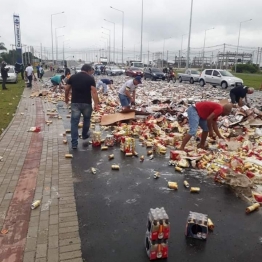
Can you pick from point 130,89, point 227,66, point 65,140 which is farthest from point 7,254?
point 227,66

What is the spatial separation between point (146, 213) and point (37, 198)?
66.2 inches

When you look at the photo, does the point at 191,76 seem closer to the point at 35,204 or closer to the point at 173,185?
the point at 173,185

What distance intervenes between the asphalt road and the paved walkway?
18 centimetres

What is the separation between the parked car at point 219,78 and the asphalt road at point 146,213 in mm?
21000

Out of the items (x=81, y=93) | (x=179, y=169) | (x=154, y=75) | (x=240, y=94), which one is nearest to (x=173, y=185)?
(x=179, y=169)

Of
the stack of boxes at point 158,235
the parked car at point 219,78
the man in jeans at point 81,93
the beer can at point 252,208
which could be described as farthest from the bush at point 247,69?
the stack of boxes at point 158,235

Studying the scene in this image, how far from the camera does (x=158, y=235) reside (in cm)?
278

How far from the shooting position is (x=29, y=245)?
308 cm

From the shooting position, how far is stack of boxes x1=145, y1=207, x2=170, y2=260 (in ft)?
9.01

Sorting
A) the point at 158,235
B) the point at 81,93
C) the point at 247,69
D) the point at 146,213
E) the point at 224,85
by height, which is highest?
the point at 247,69

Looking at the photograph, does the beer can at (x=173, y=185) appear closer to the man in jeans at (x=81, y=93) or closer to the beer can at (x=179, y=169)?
the beer can at (x=179, y=169)

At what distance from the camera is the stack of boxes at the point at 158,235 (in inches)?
108

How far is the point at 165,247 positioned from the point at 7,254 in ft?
5.65

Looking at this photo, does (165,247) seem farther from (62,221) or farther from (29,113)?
(29,113)
